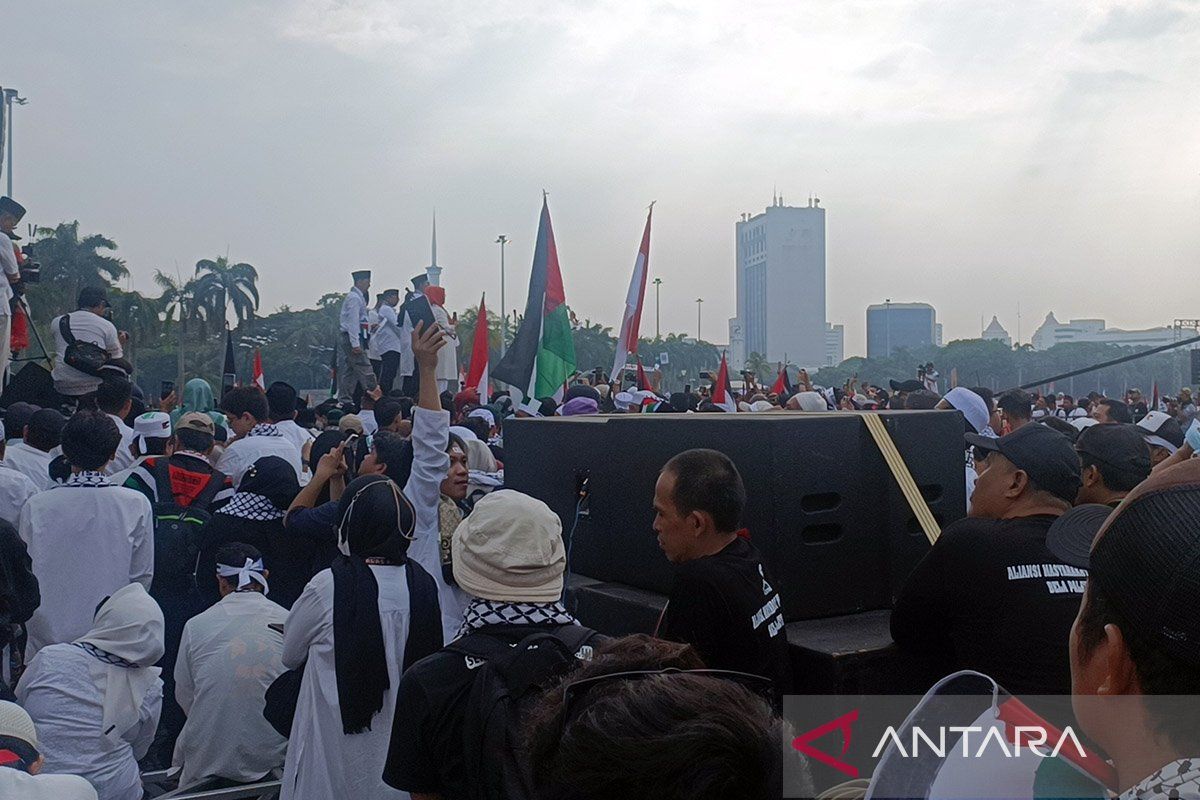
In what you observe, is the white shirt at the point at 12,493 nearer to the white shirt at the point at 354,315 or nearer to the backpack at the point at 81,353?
the backpack at the point at 81,353

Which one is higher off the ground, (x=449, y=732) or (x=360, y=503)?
(x=360, y=503)

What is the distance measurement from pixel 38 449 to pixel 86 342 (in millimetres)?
3004

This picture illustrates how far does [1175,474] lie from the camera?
1.34m

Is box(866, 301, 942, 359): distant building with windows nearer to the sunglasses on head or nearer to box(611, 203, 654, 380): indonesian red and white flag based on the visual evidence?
box(611, 203, 654, 380): indonesian red and white flag

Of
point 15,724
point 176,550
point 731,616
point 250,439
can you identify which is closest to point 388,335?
point 250,439

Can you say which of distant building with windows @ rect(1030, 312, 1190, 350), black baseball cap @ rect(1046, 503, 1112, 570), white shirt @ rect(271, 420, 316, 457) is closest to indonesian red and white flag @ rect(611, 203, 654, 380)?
white shirt @ rect(271, 420, 316, 457)

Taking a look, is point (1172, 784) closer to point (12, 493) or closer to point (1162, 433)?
point (12, 493)

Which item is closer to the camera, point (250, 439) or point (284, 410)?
point (250, 439)

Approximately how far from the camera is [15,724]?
3.35 m

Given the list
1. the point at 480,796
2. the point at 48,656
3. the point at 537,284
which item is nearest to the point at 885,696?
the point at 480,796

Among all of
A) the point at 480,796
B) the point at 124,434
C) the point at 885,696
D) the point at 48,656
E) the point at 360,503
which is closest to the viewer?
the point at 480,796

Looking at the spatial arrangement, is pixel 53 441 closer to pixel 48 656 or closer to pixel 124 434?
pixel 124 434

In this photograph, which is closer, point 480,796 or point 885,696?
point 480,796

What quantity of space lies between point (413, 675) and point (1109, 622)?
176cm
